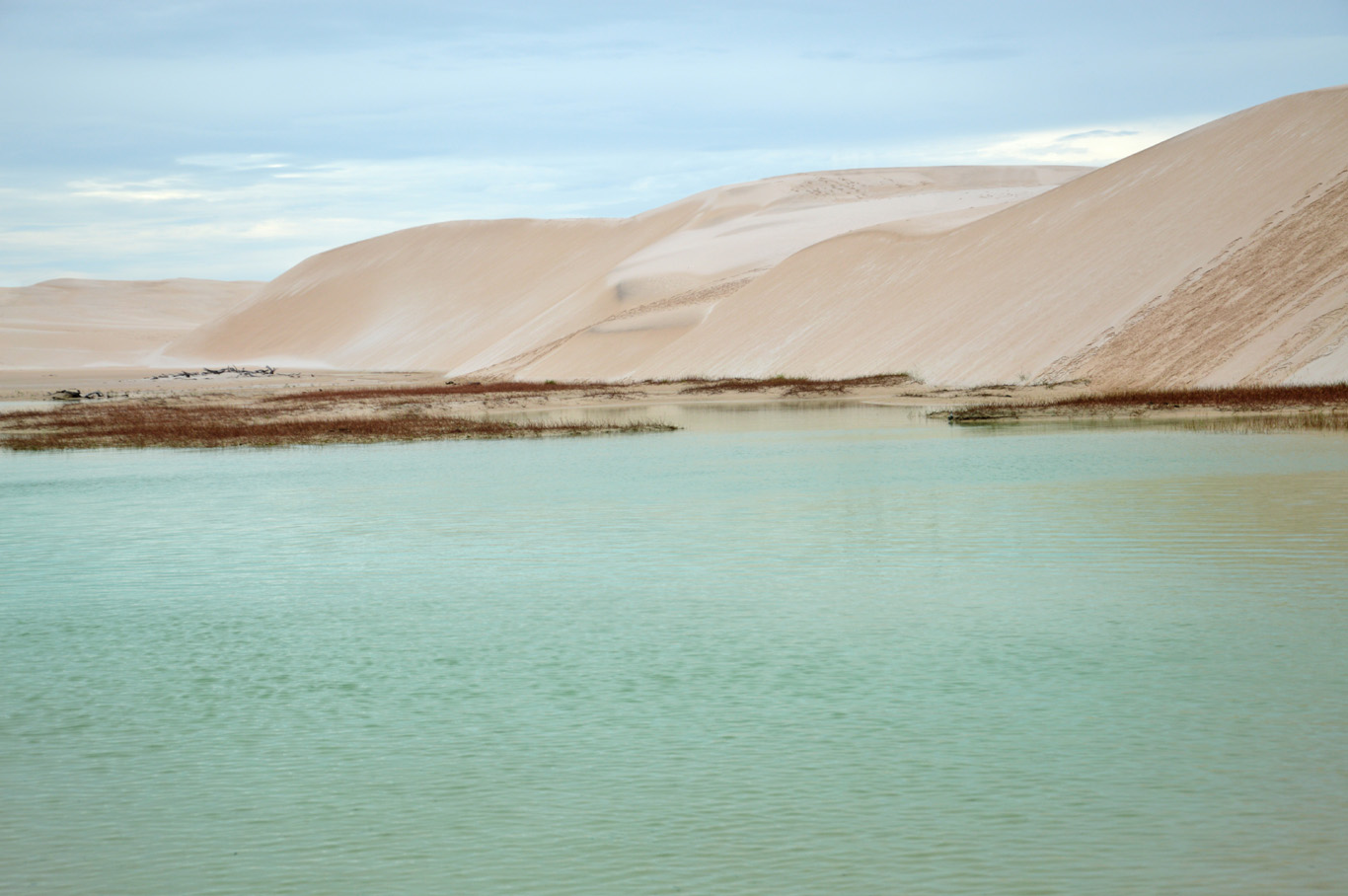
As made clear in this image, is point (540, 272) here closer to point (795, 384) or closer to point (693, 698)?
point (795, 384)

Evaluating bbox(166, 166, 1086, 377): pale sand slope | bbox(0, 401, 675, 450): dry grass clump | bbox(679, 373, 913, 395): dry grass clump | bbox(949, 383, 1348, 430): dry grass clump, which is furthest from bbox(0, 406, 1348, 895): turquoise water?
bbox(166, 166, 1086, 377): pale sand slope

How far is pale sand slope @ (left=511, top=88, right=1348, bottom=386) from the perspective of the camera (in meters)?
44.3

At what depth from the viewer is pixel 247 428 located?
122 feet

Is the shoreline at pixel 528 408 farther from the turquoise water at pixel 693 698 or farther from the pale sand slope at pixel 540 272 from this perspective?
the pale sand slope at pixel 540 272

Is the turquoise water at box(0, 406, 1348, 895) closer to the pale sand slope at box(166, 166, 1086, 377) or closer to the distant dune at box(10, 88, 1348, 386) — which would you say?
the distant dune at box(10, 88, 1348, 386)

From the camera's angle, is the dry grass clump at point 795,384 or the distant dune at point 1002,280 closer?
the distant dune at point 1002,280

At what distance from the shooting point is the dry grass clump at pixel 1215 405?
30.9 metres

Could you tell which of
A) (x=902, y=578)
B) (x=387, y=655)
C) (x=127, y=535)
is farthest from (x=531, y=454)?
(x=387, y=655)

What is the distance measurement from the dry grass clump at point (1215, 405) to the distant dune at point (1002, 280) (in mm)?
2251

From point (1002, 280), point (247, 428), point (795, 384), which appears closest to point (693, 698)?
point (247, 428)

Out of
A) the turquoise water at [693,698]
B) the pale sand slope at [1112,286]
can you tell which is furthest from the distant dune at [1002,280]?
the turquoise water at [693,698]

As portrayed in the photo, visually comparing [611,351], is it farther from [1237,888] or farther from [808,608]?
Result: [1237,888]

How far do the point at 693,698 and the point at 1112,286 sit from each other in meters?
46.9

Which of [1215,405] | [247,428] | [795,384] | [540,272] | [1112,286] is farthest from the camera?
[540,272]
